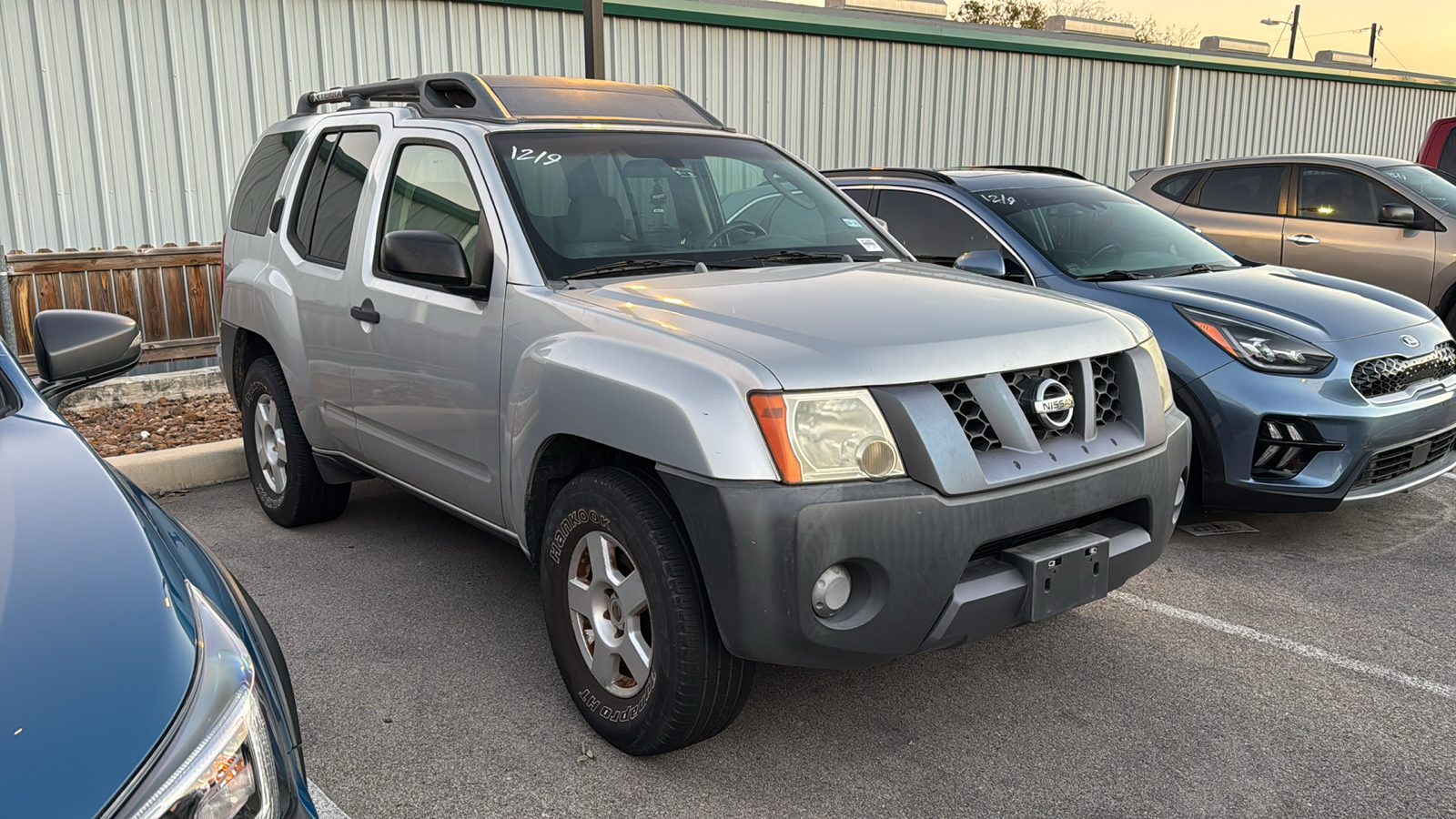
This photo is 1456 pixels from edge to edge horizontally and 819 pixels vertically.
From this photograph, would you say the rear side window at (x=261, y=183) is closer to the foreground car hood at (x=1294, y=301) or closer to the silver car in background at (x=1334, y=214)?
the foreground car hood at (x=1294, y=301)

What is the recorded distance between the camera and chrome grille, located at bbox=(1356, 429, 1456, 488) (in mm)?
4676

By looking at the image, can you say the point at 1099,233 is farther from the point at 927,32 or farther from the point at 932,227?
the point at 927,32

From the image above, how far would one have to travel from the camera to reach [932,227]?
6.14 m

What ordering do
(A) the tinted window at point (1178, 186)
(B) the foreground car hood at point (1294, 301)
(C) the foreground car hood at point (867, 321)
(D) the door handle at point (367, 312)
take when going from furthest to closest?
(A) the tinted window at point (1178, 186), (B) the foreground car hood at point (1294, 301), (D) the door handle at point (367, 312), (C) the foreground car hood at point (867, 321)

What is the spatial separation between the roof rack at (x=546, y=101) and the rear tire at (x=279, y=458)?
A: 1455 millimetres

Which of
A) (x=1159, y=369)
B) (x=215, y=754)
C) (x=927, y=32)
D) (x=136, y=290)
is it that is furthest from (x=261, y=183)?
(x=927, y=32)

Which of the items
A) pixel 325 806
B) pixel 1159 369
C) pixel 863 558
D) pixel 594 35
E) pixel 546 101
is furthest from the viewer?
pixel 594 35

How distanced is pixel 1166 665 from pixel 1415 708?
2.31 ft

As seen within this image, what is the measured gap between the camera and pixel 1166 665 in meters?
3.66

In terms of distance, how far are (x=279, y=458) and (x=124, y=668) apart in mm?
3825

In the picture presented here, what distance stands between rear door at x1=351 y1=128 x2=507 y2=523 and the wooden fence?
3990 mm

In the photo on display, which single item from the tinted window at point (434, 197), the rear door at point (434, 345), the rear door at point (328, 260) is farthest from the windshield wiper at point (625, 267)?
the rear door at point (328, 260)

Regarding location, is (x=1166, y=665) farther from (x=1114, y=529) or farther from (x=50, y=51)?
(x=50, y=51)

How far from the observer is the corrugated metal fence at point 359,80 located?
844cm
